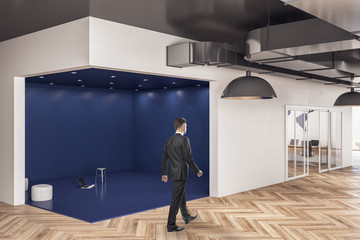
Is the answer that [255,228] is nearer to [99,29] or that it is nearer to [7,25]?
[99,29]

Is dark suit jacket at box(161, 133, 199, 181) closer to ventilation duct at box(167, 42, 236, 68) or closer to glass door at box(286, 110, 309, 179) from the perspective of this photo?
ventilation duct at box(167, 42, 236, 68)

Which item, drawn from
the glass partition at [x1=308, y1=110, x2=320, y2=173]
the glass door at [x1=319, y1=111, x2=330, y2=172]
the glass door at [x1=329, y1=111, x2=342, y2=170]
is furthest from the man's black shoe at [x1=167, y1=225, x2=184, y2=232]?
the glass door at [x1=329, y1=111, x2=342, y2=170]

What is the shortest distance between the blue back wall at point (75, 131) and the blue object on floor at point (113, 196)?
62cm

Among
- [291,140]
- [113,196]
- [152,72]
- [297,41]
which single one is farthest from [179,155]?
[291,140]

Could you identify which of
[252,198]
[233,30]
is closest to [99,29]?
[233,30]

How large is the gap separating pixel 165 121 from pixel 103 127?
1939 millimetres

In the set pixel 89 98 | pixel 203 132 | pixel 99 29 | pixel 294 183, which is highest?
pixel 99 29

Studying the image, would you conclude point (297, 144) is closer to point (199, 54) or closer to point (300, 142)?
point (300, 142)

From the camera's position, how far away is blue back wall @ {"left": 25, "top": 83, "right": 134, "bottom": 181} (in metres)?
10.5

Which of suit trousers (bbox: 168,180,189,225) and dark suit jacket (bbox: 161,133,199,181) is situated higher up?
dark suit jacket (bbox: 161,133,199,181)

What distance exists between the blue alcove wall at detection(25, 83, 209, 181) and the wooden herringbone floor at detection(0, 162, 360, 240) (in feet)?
10.8

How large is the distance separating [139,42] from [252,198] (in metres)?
3.99

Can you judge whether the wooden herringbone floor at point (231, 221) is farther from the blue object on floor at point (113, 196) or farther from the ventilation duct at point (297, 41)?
the ventilation duct at point (297, 41)

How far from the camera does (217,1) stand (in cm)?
529
